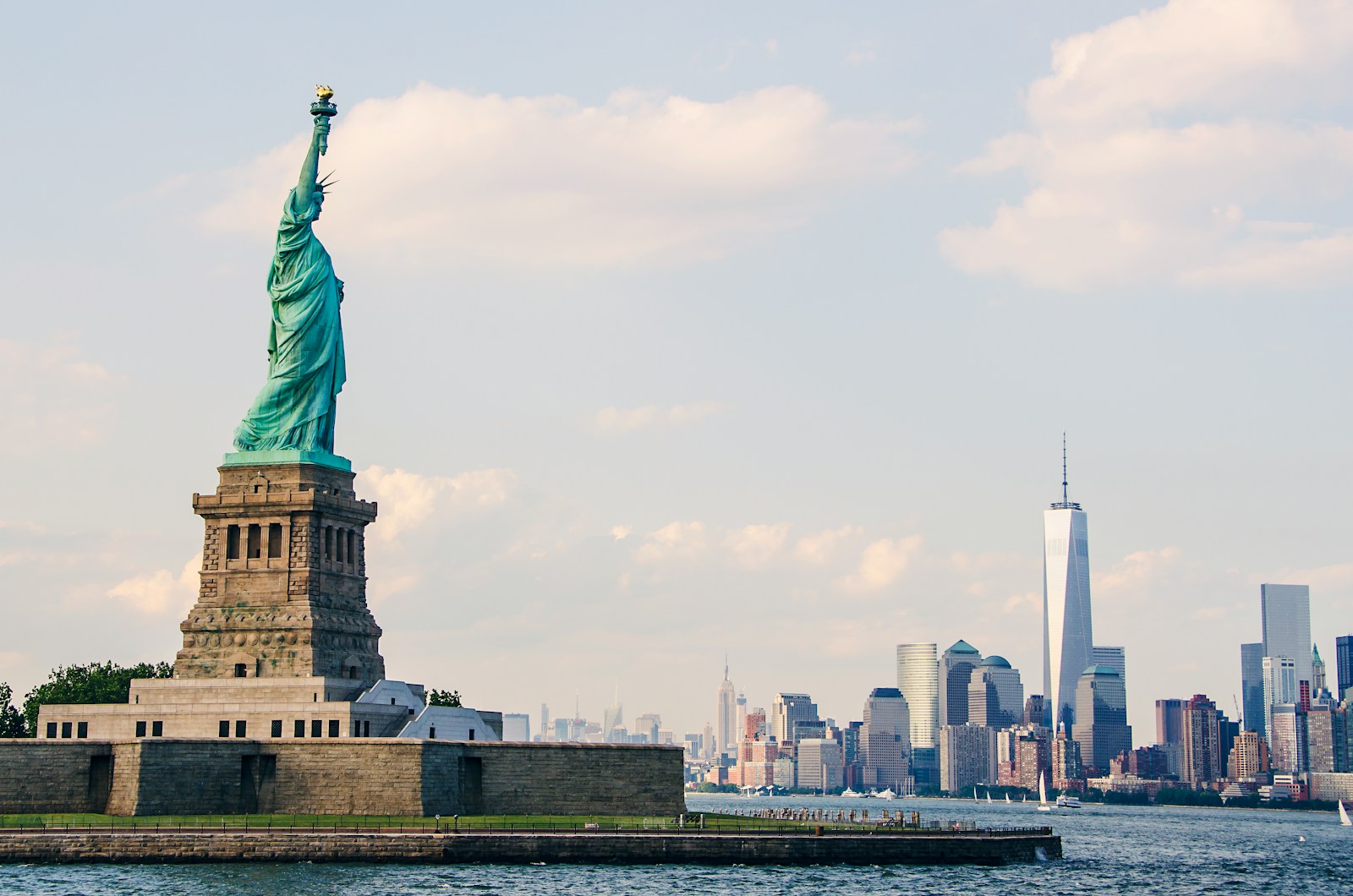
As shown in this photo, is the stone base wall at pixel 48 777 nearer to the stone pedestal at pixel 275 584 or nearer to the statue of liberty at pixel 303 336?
the stone pedestal at pixel 275 584

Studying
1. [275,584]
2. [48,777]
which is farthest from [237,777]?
[275,584]

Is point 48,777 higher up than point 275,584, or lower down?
lower down

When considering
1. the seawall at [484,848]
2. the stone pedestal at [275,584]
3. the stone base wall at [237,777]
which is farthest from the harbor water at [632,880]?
the stone pedestal at [275,584]

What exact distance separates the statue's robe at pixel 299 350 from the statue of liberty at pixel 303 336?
5 centimetres

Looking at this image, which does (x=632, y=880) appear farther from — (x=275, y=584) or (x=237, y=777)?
(x=275, y=584)

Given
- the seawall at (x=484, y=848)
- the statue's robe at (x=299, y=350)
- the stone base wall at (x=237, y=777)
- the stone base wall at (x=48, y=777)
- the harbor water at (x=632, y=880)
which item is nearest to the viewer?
the harbor water at (x=632, y=880)

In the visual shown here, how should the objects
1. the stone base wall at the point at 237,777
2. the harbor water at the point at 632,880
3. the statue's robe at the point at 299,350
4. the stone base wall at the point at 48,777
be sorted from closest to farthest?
1. the harbor water at the point at 632,880
2. the stone base wall at the point at 237,777
3. the stone base wall at the point at 48,777
4. the statue's robe at the point at 299,350

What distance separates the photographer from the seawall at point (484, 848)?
8556 centimetres

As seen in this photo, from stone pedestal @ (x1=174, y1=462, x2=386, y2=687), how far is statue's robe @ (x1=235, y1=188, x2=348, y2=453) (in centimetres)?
255

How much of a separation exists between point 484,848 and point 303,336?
32.9 m

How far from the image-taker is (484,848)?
8812 centimetres

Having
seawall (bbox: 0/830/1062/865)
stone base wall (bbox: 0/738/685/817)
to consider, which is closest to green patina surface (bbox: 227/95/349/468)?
stone base wall (bbox: 0/738/685/817)

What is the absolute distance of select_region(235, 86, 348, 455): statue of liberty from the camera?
104562 mm

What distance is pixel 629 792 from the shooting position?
325 feet
